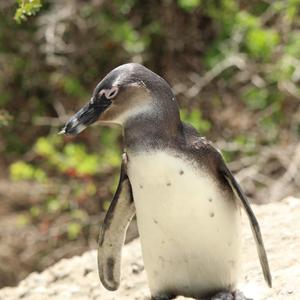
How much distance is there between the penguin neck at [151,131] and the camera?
98.7 inches

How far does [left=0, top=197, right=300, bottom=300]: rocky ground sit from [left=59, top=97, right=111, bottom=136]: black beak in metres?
0.84

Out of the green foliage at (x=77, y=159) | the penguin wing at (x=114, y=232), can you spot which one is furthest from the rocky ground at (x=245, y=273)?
the green foliage at (x=77, y=159)

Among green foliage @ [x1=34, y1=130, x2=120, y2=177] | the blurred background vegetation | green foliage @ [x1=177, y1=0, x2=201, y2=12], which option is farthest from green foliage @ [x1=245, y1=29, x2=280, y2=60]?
green foliage @ [x1=34, y1=130, x2=120, y2=177]

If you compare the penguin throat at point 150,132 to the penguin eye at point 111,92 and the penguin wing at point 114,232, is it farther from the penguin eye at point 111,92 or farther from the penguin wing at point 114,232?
the penguin wing at point 114,232

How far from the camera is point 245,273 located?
3.31 m

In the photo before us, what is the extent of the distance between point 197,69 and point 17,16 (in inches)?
156

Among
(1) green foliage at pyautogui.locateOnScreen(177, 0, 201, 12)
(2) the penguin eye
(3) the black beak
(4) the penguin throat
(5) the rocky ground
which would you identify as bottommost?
(5) the rocky ground

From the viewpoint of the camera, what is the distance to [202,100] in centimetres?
646

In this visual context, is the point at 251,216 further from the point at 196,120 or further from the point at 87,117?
the point at 196,120

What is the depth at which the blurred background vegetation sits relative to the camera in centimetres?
600

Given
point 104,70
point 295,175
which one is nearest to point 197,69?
point 104,70

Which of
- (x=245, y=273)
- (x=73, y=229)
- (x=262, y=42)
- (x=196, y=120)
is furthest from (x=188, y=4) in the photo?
(x=245, y=273)

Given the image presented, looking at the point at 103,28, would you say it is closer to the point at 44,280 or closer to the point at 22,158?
the point at 22,158

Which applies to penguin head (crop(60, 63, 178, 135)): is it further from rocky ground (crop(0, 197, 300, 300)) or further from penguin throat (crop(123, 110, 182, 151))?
rocky ground (crop(0, 197, 300, 300))
